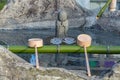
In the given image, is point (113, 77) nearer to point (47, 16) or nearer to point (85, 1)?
point (47, 16)

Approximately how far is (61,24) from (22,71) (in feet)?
19.9

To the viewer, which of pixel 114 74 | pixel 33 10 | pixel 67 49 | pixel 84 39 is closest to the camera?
pixel 114 74

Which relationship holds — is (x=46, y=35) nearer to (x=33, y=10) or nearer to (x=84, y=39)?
(x=33, y=10)

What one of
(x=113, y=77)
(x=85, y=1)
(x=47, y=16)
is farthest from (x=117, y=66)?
(x=85, y=1)

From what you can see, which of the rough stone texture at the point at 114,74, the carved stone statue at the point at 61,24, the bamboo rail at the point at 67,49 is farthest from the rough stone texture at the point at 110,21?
the rough stone texture at the point at 114,74

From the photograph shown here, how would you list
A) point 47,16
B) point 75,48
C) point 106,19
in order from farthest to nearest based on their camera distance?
point 47,16, point 106,19, point 75,48

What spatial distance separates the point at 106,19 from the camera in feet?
39.5

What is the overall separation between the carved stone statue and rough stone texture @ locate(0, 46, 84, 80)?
232 inches

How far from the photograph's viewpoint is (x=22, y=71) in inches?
142

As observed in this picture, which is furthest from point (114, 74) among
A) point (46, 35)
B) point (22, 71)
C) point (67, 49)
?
point (46, 35)

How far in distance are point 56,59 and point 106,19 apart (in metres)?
5.13

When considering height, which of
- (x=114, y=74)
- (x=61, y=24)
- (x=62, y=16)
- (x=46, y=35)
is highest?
(x=114, y=74)

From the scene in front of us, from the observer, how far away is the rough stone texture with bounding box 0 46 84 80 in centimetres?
352

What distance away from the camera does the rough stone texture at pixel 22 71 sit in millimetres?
3523
